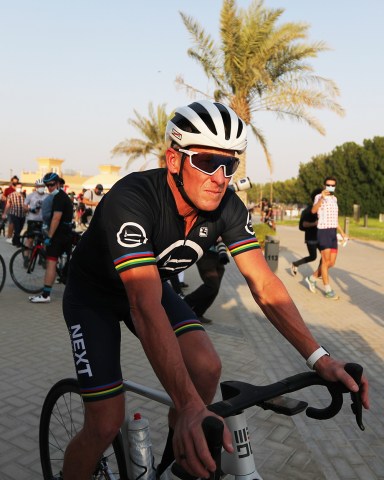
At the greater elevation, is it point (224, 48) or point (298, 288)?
point (224, 48)

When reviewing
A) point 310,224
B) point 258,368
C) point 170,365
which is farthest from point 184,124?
point 310,224

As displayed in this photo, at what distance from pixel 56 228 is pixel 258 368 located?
4154 mm

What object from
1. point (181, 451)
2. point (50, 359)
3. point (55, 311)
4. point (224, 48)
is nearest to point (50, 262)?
point (55, 311)

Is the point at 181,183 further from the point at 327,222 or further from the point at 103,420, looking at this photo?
the point at 327,222

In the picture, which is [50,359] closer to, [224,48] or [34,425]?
[34,425]

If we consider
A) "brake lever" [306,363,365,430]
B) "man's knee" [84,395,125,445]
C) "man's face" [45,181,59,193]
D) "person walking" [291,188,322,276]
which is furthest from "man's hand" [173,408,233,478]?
"person walking" [291,188,322,276]

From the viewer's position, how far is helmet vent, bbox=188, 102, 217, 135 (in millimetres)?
2057

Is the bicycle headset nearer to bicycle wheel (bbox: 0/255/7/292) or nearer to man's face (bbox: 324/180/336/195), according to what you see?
man's face (bbox: 324/180/336/195)

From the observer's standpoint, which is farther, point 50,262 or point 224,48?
point 224,48

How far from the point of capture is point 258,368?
5.13 m

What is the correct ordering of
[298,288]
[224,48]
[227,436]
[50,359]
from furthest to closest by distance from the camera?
[224,48]
[298,288]
[50,359]
[227,436]

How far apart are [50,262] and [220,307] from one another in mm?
2907

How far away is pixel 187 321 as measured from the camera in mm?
2381

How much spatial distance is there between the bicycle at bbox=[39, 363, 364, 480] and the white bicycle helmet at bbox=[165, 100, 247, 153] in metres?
1.00
